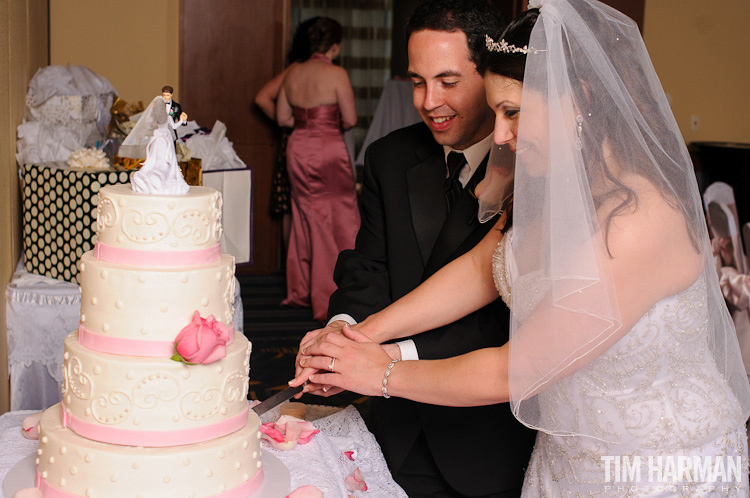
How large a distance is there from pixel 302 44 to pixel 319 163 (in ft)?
3.11

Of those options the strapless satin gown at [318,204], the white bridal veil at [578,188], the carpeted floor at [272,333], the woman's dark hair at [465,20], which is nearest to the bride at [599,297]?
the white bridal veil at [578,188]

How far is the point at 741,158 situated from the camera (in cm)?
669

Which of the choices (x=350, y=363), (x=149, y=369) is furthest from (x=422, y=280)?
(x=149, y=369)

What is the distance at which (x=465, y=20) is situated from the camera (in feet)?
7.87

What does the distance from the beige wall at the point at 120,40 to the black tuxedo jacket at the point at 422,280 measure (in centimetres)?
443

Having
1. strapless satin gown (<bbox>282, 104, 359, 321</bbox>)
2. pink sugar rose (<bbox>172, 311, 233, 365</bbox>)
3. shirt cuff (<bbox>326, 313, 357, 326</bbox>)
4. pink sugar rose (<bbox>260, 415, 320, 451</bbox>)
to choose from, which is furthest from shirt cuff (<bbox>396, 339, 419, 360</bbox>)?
strapless satin gown (<bbox>282, 104, 359, 321</bbox>)

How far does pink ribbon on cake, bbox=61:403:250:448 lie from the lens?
4.90 feet

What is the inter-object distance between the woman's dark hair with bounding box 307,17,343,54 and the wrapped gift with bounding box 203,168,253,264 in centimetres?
209

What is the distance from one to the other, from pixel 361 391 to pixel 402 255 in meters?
0.69

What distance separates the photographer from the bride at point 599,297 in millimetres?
1673

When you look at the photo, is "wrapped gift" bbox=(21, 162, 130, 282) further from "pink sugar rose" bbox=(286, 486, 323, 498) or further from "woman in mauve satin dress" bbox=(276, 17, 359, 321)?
"woman in mauve satin dress" bbox=(276, 17, 359, 321)

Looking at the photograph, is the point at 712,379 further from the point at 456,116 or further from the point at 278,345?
the point at 278,345

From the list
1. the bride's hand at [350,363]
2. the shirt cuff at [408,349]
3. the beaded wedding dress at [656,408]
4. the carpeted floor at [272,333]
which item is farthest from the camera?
the carpeted floor at [272,333]

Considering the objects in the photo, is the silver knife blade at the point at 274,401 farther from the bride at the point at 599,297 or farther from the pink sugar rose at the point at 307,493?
the pink sugar rose at the point at 307,493
